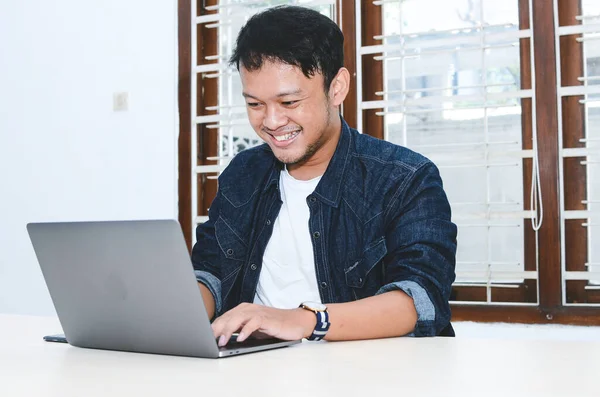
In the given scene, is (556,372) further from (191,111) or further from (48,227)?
(191,111)

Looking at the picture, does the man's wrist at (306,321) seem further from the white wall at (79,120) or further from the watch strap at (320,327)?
the white wall at (79,120)

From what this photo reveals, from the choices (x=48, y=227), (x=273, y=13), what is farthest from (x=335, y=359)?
(x=273, y=13)

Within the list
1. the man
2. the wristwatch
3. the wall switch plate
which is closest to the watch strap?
the wristwatch

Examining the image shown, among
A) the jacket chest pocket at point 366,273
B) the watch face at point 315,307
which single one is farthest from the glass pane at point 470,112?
the watch face at point 315,307

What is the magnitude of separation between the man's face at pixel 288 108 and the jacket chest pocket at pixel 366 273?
10.4 inches

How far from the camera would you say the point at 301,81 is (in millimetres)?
1536

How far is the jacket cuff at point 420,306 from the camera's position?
1290 millimetres

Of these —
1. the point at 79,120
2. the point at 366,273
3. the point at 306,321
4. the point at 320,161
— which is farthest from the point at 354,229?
the point at 79,120

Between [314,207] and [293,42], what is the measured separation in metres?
0.36

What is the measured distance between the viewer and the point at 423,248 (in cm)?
137

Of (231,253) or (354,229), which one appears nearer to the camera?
(354,229)

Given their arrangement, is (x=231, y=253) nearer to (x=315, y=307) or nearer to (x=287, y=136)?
(x=287, y=136)

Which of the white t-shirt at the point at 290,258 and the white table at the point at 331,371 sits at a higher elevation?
the white t-shirt at the point at 290,258

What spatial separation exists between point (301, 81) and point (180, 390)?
35.2 inches
